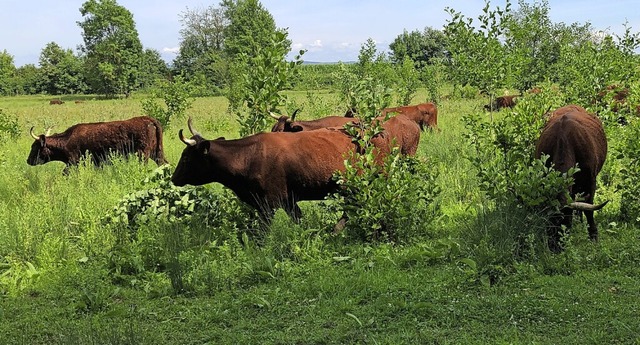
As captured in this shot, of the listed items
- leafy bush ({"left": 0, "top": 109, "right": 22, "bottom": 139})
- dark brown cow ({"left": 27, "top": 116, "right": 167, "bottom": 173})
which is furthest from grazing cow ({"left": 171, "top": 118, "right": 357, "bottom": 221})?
leafy bush ({"left": 0, "top": 109, "right": 22, "bottom": 139})

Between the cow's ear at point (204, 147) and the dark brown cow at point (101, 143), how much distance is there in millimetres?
6433

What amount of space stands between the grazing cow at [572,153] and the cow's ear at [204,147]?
13.8 feet

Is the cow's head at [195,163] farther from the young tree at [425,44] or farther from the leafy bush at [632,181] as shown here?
the young tree at [425,44]

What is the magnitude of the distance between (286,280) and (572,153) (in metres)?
3.57

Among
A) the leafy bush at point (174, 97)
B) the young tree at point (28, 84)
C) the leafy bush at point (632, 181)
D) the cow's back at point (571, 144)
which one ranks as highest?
the young tree at point (28, 84)

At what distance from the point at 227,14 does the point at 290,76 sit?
72666mm

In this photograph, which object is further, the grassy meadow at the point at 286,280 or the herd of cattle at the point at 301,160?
the herd of cattle at the point at 301,160

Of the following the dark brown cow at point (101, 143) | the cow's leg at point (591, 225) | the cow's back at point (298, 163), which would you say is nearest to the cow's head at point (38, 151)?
the dark brown cow at point (101, 143)

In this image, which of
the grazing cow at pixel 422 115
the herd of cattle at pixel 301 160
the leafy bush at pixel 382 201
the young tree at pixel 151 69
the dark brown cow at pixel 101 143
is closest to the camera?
the herd of cattle at pixel 301 160

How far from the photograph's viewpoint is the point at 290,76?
7836 mm

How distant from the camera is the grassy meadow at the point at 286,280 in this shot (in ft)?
14.7

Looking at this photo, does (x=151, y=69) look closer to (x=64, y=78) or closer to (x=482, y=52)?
(x=64, y=78)

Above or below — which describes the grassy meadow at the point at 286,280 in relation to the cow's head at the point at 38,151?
below

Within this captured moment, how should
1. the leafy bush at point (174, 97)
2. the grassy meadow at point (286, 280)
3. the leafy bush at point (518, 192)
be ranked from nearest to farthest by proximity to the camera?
the grassy meadow at point (286, 280) → the leafy bush at point (518, 192) → the leafy bush at point (174, 97)
